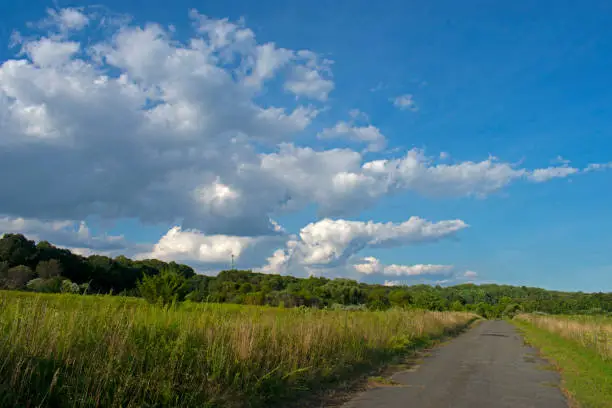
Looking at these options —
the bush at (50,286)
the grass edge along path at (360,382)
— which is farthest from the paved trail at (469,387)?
the bush at (50,286)

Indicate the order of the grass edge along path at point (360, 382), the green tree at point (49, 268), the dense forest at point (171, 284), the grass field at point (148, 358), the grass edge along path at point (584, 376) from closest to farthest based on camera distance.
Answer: the grass field at point (148, 358) < the grass edge along path at point (360, 382) < the grass edge along path at point (584, 376) < the dense forest at point (171, 284) < the green tree at point (49, 268)

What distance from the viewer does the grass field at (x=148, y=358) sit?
5.68 metres

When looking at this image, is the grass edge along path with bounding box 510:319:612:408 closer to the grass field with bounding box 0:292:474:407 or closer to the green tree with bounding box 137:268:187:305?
the grass field with bounding box 0:292:474:407

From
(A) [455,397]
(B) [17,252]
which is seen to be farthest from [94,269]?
(A) [455,397]

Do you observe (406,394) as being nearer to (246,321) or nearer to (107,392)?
(246,321)

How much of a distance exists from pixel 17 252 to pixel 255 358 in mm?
67222

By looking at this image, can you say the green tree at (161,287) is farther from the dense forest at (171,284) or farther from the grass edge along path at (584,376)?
the grass edge along path at (584,376)

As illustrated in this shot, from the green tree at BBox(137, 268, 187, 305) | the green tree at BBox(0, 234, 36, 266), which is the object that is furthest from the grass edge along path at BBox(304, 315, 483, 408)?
the green tree at BBox(0, 234, 36, 266)

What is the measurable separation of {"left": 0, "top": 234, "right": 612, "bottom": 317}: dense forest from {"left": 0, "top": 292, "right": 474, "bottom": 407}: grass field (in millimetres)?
1514

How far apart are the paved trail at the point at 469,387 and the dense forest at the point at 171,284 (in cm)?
551

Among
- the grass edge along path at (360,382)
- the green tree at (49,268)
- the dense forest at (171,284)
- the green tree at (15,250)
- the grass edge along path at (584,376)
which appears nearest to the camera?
the grass edge along path at (360,382)

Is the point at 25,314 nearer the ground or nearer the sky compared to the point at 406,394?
nearer the sky

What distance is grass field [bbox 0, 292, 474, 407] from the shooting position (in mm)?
5676

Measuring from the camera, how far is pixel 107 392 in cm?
585
